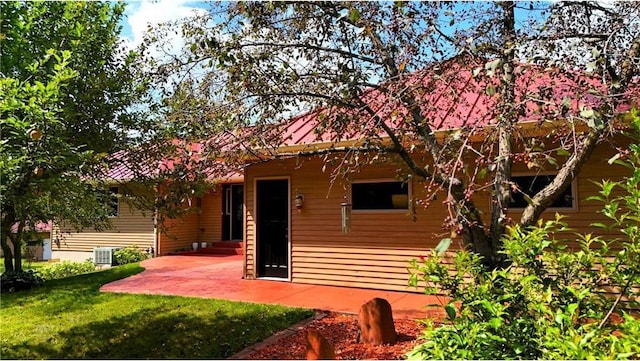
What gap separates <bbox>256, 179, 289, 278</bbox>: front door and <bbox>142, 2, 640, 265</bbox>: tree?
155 inches

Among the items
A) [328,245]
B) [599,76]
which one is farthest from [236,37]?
[328,245]

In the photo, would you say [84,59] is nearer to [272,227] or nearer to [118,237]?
[272,227]

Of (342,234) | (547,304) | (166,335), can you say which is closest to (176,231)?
(342,234)

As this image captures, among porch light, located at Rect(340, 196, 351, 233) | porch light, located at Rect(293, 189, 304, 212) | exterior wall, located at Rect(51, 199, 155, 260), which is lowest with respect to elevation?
exterior wall, located at Rect(51, 199, 155, 260)

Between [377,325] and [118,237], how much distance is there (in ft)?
38.6

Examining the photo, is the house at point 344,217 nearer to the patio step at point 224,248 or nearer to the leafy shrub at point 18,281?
the leafy shrub at point 18,281

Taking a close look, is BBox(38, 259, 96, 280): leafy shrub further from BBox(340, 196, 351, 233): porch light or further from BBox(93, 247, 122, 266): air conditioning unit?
BBox(340, 196, 351, 233): porch light

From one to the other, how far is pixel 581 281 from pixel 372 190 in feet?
17.7

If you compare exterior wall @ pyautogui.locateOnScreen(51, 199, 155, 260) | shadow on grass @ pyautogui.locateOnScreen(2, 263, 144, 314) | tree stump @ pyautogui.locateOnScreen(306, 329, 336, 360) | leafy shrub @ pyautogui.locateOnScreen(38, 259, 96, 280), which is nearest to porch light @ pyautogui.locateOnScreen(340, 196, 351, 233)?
tree stump @ pyautogui.locateOnScreen(306, 329, 336, 360)

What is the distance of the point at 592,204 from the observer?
248 inches

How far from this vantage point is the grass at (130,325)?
4.57 metres

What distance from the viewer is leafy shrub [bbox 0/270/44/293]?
7973 millimetres

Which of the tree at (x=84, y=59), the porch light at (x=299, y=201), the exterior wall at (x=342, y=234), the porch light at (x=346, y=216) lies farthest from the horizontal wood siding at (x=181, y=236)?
the tree at (x=84, y=59)

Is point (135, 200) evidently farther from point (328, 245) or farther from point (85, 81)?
point (328, 245)
